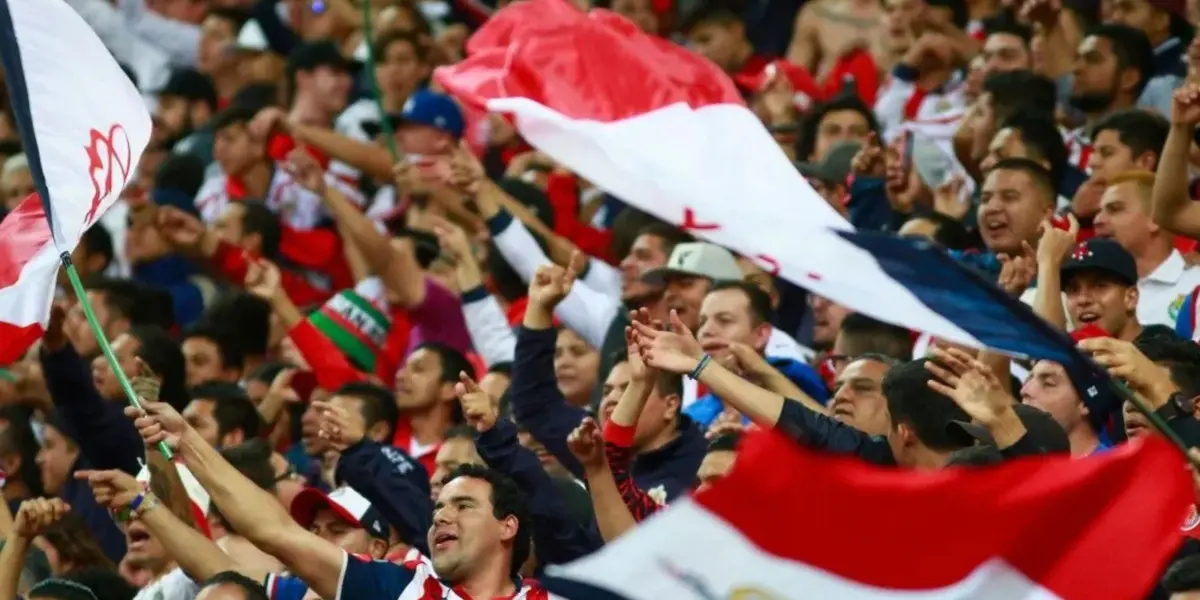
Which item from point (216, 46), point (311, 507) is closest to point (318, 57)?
point (216, 46)

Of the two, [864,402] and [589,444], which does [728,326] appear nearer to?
[864,402]

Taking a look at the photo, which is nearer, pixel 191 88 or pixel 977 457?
pixel 977 457

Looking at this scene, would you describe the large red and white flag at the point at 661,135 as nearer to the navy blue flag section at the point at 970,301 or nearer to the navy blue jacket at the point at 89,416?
the navy blue flag section at the point at 970,301

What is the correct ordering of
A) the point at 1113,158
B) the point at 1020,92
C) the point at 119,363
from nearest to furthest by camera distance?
the point at 1113,158 → the point at 119,363 → the point at 1020,92

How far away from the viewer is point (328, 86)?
1379cm

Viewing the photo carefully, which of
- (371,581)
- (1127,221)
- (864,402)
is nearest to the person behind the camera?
(371,581)

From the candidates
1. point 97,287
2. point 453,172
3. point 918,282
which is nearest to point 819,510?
point 918,282

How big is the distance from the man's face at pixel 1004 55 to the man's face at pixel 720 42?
2.33 meters

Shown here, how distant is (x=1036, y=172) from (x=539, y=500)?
2.47 m

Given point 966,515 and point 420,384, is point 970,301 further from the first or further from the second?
point 420,384

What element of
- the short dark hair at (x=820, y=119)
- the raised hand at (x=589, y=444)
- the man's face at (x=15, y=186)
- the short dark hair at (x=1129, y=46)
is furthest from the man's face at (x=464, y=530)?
the man's face at (x=15, y=186)

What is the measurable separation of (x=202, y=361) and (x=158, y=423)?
3.57 meters

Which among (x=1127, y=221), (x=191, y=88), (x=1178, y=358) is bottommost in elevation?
(x=191, y=88)

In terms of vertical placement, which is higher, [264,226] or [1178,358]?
[1178,358]
